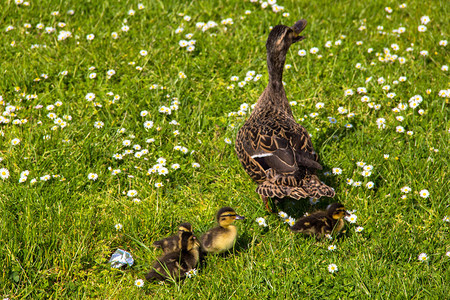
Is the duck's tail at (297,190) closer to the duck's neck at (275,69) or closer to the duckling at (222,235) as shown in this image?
the duckling at (222,235)

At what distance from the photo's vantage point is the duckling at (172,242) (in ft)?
17.2

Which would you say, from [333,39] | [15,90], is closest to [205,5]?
[333,39]

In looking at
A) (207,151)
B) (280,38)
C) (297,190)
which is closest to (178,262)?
(297,190)

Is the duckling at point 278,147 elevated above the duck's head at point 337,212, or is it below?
above

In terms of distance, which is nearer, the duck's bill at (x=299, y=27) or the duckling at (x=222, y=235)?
the duckling at (x=222, y=235)

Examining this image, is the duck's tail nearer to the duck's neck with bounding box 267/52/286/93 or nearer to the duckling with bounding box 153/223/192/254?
the duckling with bounding box 153/223/192/254

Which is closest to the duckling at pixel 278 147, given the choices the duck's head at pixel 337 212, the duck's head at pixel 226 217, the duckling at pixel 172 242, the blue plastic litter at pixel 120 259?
the duck's head at pixel 337 212

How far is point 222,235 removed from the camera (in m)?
5.31

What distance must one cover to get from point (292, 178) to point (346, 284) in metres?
1.22

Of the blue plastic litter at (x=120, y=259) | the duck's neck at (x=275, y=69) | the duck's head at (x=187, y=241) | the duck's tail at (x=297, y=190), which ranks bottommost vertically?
the blue plastic litter at (x=120, y=259)

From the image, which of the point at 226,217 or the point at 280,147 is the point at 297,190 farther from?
the point at 226,217

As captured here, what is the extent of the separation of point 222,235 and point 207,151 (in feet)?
6.36

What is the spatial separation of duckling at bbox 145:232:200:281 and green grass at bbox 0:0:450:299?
0.14 meters

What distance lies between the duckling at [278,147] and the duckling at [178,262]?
3.06 ft
